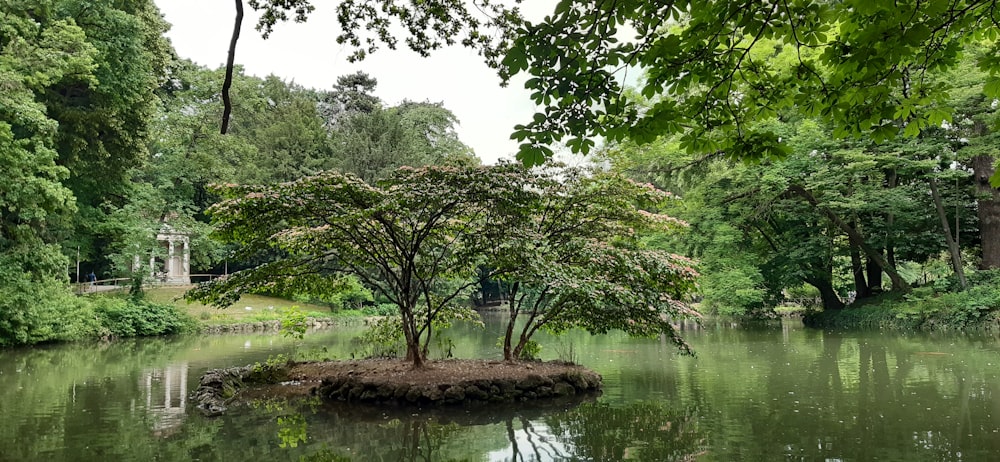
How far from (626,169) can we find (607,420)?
414 inches

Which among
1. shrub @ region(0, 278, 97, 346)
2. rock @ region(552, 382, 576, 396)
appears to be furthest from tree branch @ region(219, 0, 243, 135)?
shrub @ region(0, 278, 97, 346)

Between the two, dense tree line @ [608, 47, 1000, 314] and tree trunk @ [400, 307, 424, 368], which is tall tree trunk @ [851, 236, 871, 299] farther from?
tree trunk @ [400, 307, 424, 368]

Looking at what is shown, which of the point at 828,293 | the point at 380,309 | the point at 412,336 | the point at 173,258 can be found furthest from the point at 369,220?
the point at 173,258

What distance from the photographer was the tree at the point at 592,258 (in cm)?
816

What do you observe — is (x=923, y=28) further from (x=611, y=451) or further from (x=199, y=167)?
(x=199, y=167)

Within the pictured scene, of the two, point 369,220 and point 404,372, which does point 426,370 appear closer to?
point 404,372

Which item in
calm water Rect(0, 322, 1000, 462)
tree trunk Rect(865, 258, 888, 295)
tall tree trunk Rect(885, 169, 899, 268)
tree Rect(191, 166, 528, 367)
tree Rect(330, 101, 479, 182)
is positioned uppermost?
tree Rect(330, 101, 479, 182)

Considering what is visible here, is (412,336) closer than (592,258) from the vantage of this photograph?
No

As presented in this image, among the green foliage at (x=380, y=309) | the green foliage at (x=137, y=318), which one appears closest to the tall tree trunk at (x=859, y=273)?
the green foliage at (x=380, y=309)

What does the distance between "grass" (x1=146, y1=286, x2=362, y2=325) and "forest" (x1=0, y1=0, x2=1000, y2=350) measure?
1937mm

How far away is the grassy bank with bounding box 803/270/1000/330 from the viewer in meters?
16.5

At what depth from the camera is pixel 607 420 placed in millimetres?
6980

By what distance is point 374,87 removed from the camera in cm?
4775

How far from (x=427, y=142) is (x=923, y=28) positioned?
131ft
